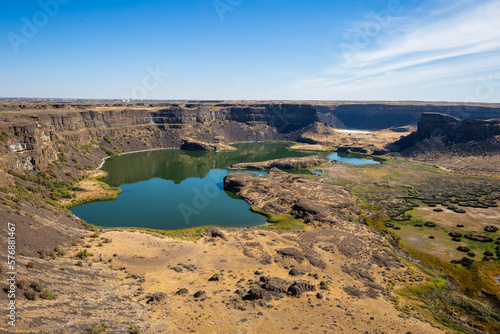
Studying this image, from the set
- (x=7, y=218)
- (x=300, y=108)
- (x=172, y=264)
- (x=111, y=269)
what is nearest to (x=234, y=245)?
(x=172, y=264)

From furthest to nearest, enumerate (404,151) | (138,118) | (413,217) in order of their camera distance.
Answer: (138,118) < (404,151) < (413,217)

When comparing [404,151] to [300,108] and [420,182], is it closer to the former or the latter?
[420,182]

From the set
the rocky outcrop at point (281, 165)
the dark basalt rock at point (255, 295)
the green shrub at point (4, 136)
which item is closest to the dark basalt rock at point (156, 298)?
the dark basalt rock at point (255, 295)

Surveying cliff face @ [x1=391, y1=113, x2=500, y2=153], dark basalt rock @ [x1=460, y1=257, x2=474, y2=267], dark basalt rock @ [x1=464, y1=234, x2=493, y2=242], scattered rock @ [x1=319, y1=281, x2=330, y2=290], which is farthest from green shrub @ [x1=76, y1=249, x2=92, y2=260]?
cliff face @ [x1=391, y1=113, x2=500, y2=153]

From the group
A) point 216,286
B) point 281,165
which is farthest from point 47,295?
point 281,165

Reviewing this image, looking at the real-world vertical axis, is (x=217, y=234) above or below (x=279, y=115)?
below

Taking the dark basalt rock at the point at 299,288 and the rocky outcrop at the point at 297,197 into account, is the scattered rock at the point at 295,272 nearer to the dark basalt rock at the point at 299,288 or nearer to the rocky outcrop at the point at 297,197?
the dark basalt rock at the point at 299,288

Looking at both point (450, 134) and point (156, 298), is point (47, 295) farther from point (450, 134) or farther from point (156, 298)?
point (450, 134)
